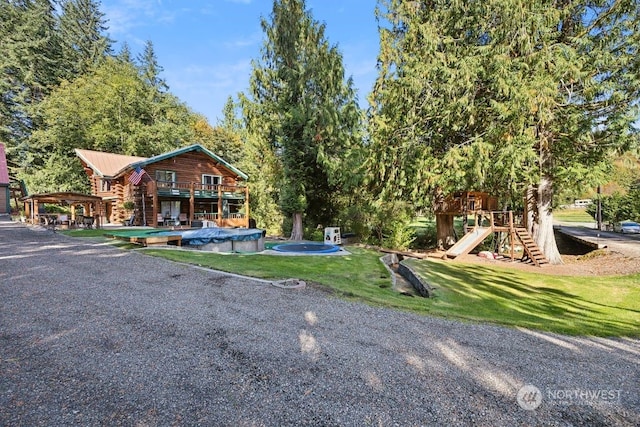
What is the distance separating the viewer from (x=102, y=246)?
10.5m

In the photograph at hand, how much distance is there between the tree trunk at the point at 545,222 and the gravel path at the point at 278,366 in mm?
9810

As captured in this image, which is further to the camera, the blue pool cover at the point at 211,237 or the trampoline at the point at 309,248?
the trampoline at the point at 309,248

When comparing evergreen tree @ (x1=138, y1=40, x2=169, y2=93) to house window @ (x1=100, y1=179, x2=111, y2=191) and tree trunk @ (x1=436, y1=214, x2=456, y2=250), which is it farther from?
tree trunk @ (x1=436, y1=214, x2=456, y2=250)

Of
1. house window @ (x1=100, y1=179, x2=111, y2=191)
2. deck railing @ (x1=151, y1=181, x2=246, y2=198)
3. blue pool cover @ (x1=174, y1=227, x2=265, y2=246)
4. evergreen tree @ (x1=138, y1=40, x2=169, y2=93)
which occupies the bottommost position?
blue pool cover @ (x1=174, y1=227, x2=265, y2=246)

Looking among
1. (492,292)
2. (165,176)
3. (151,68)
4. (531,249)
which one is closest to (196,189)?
(165,176)

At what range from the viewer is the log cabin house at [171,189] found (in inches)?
827

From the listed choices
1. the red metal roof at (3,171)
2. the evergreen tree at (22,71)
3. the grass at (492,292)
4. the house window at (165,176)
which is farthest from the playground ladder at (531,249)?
the evergreen tree at (22,71)

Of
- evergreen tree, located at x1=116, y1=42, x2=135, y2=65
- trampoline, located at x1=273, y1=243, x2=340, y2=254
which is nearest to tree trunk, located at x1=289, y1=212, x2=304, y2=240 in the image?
trampoline, located at x1=273, y1=243, x2=340, y2=254

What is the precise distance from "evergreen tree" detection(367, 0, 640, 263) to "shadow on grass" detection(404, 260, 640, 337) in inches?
152

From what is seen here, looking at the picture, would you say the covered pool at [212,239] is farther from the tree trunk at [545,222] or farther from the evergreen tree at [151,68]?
the evergreen tree at [151,68]

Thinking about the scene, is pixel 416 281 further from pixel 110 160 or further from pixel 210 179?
pixel 110 160

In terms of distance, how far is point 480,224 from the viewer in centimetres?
1557

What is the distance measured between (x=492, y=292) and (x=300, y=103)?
14155mm

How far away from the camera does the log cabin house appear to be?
827 inches
